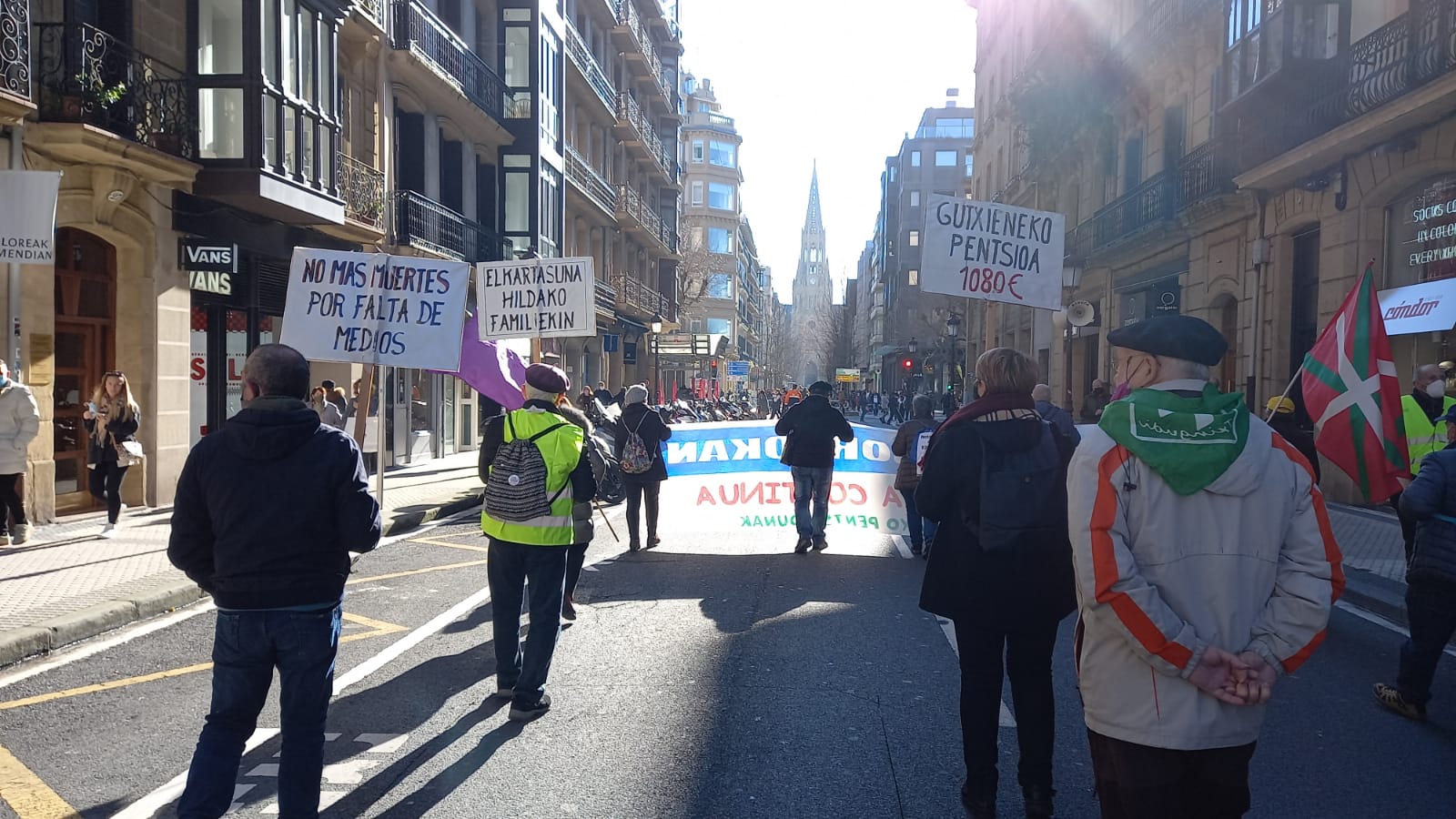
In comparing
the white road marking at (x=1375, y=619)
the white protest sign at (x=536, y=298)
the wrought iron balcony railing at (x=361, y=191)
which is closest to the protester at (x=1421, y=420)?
the white road marking at (x=1375, y=619)

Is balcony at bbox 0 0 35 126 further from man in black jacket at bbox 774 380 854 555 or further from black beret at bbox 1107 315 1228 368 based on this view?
black beret at bbox 1107 315 1228 368

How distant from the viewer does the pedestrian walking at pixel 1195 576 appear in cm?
270

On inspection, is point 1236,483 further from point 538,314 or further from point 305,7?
point 305,7

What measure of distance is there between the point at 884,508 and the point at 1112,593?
8855 millimetres

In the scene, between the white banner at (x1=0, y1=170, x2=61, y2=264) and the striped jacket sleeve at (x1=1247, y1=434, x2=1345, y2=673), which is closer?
A: the striped jacket sleeve at (x1=1247, y1=434, x2=1345, y2=673)

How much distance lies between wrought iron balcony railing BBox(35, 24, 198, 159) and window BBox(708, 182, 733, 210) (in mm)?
71241

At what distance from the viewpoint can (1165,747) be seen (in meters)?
2.74

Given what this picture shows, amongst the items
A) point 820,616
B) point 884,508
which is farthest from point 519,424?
point 884,508

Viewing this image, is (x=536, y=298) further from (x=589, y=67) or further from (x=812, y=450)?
(x=589, y=67)

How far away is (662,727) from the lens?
524 cm

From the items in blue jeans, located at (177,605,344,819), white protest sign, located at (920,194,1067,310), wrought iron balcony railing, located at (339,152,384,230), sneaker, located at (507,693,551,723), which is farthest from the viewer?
wrought iron balcony railing, located at (339,152,384,230)

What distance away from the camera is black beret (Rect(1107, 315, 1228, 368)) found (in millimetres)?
2840

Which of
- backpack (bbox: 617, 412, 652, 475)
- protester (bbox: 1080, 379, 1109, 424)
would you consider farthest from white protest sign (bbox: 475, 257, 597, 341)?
protester (bbox: 1080, 379, 1109, 424)

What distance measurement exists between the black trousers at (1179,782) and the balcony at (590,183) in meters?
29.6
